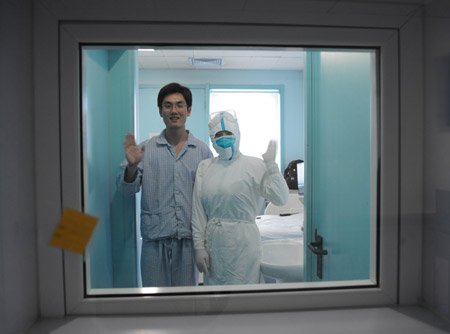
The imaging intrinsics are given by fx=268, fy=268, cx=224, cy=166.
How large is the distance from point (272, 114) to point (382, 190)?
1341 millimetres

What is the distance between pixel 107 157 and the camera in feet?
1.77

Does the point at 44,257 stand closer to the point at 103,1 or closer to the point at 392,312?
the point at 103,1

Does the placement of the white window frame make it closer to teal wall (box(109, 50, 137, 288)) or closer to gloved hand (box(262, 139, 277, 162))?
teal wall (box(109, 50, 137, 288))

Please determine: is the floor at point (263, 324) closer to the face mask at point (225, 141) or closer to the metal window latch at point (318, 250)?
the metal window latch at point (318, 250)

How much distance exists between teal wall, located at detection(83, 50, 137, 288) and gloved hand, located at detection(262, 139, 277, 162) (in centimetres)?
65

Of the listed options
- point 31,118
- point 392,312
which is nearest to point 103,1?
point 31,118

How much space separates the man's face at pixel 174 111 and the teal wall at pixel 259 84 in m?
0.03

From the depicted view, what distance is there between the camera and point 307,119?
1.23m

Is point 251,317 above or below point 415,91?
below

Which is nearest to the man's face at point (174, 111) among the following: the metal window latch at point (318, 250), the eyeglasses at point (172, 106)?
the eyeglasses at point (172, 106)

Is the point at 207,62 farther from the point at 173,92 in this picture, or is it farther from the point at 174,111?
the point at 174,111

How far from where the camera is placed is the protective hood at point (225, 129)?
1.26 m

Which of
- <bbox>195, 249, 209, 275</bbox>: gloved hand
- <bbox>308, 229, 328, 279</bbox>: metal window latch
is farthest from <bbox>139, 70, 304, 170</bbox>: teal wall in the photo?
<bbox>195, 249, 209, 275</bbox>: gloved hand

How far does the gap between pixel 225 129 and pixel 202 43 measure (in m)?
0.84
